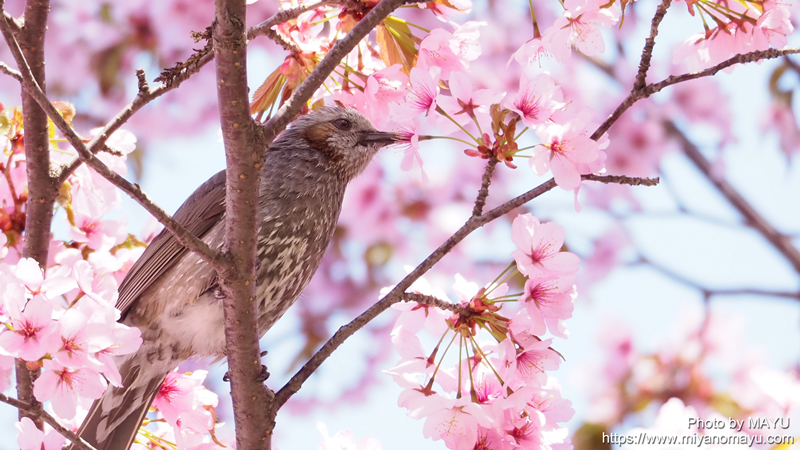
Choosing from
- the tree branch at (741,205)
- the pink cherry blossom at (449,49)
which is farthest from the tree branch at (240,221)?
the tree branch at (741,205)

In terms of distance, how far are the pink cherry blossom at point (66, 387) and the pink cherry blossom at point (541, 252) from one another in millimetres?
1008

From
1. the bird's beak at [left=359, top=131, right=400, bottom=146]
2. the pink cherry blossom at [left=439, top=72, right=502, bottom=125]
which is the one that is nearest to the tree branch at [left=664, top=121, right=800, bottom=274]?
the bird's beak at [left=359, top=131, right=400, bottom=146]

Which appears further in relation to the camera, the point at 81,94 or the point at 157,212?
the point at 81,94

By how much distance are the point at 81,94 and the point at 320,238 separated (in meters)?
3.15

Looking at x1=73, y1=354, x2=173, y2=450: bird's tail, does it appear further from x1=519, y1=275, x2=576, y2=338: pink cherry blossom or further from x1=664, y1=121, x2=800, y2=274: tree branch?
x1=664, y1=121, x2=800, y2=274: tree branch

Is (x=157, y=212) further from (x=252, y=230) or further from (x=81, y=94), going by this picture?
(x=81, y=94)

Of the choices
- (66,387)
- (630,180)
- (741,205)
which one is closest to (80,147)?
(66,387)

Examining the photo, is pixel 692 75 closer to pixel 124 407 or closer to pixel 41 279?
pixel 41 279

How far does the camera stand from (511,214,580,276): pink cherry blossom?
5.90 ft

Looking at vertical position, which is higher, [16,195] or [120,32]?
[120,32]

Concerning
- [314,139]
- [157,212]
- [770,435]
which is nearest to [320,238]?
[314,139]

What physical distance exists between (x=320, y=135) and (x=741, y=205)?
3082 millimetres

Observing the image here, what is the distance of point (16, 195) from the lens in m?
2.29

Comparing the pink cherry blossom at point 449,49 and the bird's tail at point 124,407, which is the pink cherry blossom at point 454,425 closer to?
the pink cherry blossom at point 449,49
